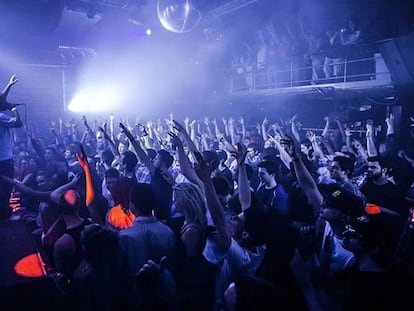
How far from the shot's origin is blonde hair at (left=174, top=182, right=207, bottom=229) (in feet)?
8.17

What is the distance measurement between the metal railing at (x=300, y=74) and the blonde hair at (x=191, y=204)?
648 centimetres

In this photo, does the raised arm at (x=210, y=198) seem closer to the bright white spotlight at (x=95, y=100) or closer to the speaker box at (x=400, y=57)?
the speaker box at (x=400, y=57)

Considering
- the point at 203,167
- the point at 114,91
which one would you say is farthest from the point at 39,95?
the point at 203,167

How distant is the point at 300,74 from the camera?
396 inches

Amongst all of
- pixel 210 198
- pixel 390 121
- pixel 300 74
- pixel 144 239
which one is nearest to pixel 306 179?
pixel 210 198

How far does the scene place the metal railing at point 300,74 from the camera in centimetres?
830

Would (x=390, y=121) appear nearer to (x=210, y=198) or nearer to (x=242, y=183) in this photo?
(x=242, y=183)

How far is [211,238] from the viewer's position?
2.38m

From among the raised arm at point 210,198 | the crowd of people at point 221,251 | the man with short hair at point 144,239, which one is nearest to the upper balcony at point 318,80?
the crowd of people at point 221,251

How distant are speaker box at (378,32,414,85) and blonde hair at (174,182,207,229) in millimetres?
5753

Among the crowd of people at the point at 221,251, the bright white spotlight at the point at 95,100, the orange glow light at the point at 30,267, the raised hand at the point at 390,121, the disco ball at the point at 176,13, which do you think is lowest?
the orange glow light at the point at 30,267

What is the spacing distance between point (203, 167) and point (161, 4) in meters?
4.81

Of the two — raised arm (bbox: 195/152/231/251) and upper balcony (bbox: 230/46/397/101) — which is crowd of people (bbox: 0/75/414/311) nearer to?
raised arm (bbox: 195/152/231/251)

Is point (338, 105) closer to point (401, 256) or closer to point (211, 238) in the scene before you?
point (401, 256)
